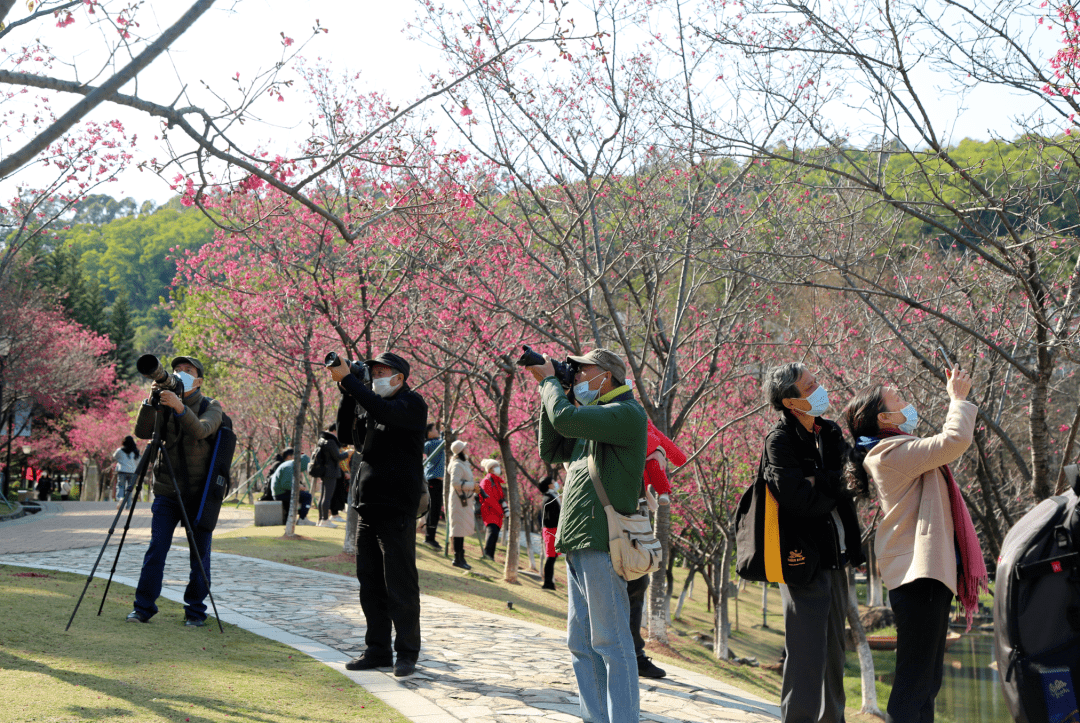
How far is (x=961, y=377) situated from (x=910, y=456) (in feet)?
1.69

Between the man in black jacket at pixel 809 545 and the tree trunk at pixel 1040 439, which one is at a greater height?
the tree trunk at pixel 1040 439

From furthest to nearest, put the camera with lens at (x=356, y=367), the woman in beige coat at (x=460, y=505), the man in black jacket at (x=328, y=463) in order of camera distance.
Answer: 1. the man in black jacket at (x=328, y=463)
2. the woman in beige coat at (x=460, y=505)
3. the camera with lens at (x=356, y=367)

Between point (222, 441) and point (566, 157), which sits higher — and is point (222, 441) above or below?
below

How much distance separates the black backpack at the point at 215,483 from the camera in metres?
6.51

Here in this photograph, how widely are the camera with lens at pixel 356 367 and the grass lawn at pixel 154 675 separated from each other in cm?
181

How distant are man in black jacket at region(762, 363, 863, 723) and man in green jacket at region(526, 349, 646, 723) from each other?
73 centimetres

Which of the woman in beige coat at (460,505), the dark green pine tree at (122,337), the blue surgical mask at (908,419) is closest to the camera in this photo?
the blue surgical mask at (908,419)

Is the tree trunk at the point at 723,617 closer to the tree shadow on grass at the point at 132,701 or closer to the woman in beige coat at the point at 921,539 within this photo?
the woman in beige coat at the point at 921,539

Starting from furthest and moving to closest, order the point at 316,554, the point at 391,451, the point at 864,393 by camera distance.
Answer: the point at 316,554 < the point at 391,451 < the point at 864,393

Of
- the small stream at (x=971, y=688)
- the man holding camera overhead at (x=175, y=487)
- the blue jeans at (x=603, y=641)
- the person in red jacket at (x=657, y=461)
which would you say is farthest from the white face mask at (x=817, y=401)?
the small stream at (x=971, y=688)

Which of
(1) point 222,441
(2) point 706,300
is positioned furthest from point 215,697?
(2) point 706,300

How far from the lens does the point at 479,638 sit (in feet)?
23.5

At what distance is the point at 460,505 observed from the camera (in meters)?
14.3

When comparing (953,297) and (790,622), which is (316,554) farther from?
(953,297)
